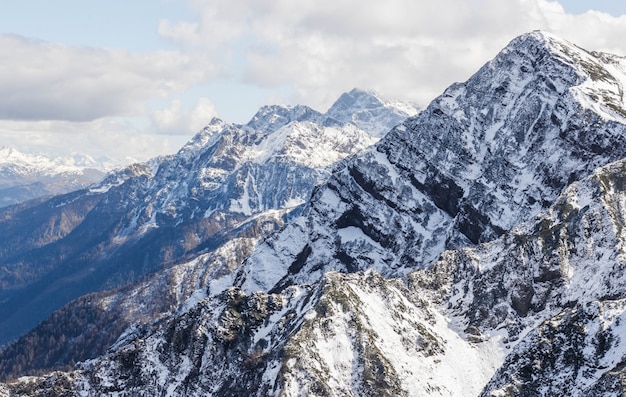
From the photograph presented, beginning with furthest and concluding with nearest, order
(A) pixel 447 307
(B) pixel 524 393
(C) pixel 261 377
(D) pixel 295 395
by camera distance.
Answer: (A) pixel 447 307
(C) pixel 261 377
(D) pixel 295 395
(B) pixel 524 393

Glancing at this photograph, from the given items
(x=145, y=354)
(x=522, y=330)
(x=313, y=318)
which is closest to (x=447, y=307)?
(x=522, y=330)

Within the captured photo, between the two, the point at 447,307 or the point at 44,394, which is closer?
the point at 44,394

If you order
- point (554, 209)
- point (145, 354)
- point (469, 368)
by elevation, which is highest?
point (554, 209)

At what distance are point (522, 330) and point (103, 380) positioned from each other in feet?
328

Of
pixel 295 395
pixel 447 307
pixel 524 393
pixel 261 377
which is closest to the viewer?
pixel 524 393

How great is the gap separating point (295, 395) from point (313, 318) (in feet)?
68.9

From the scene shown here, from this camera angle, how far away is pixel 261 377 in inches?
5443

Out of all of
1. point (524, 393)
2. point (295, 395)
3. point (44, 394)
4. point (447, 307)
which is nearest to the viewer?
point (524, 393)

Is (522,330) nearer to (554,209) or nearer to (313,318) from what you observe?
(554,209)

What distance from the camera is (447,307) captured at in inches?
6993

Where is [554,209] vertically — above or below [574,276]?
above

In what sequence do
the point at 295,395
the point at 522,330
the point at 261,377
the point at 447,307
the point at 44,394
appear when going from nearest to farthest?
the point at 295,395 < the point at 261,377 < the point at 44,394 < the point at 522,330 < the point at 447,307

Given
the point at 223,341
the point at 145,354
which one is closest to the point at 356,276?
the point at 223,341

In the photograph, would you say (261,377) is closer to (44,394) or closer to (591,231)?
(44,394)
